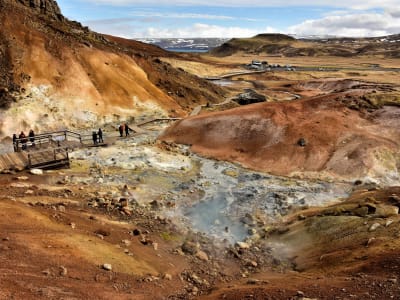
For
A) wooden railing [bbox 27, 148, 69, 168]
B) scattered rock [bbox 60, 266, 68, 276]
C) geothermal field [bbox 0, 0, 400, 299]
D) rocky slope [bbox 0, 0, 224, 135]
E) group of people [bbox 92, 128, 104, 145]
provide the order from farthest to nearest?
1. rocky slope [bbox 0, 0, 224, 135]
2. group of people [bbox 92, 128, 104, 145]
3. wooden railing [bbox 27, 148, 69, 168]
4. geothermal field [bbox 0, 0, 400, 299]
5. scattered rock [bbox 60, 266, 68, 276]

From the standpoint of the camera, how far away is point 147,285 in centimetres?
1720

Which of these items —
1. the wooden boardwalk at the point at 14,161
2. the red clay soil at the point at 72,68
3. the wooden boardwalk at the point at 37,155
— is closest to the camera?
the wooden boardwalk at the point at 14,161

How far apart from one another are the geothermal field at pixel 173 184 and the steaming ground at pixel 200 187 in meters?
0.16

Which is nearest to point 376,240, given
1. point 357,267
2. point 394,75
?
point 357,267

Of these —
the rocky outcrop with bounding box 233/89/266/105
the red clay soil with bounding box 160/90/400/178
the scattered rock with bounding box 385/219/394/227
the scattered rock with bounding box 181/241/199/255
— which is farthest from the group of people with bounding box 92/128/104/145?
the rocky outcrop with bounding box 233/89/266/105

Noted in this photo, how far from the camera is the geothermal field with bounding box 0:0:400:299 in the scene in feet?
56.5

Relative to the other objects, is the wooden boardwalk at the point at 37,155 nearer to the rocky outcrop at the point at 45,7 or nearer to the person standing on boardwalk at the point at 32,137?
the person standing on boardwalk at the point at 32,137

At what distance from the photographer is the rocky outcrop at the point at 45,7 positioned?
195 feet

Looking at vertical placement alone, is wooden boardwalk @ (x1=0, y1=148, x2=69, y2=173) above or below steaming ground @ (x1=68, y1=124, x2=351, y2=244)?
above

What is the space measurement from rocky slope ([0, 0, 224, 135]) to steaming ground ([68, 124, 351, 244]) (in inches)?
419

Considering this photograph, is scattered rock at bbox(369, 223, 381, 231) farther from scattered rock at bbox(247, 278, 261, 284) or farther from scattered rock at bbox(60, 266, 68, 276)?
scattered rock at bbox(60, 266, 68, 276)

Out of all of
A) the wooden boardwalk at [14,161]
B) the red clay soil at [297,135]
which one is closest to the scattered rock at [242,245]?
the red clay soil at [297,135]

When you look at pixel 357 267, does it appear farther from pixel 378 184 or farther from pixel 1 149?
pixel 1 149

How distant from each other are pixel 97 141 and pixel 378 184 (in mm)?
25788
